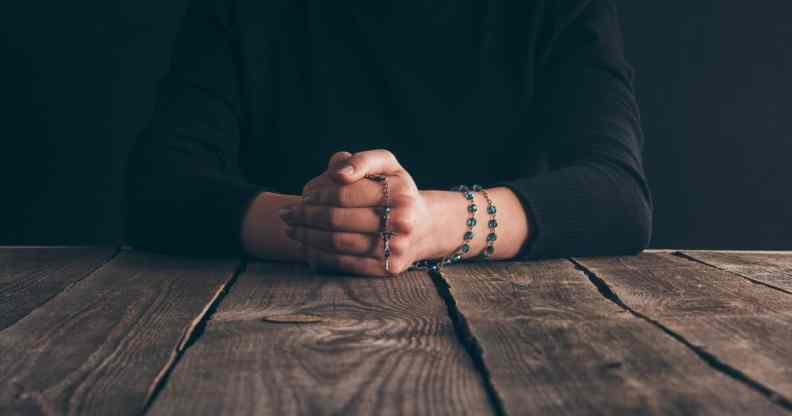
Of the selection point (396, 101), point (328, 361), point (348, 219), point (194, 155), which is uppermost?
point (396, 101)

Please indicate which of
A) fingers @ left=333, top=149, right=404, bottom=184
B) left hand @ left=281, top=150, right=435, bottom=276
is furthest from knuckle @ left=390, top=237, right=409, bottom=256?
fingers @ left=333, top=149, right=404, bottom=184

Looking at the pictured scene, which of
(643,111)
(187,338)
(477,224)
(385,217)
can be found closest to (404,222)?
(385,217)

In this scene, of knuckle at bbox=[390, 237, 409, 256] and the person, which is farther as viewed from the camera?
the person

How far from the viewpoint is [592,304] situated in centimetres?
79

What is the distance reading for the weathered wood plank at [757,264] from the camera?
0.97 meters

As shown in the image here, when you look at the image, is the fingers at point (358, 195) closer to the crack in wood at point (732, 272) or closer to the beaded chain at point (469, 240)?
the beaded chain at point (469, 240)

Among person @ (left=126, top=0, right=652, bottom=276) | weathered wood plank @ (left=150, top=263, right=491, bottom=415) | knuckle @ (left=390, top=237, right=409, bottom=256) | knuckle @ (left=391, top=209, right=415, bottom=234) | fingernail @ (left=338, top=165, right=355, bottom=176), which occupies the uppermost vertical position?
person @ (left=126, top=0, right=652, bottom=276)

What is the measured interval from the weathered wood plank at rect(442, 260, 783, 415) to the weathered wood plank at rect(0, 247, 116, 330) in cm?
45

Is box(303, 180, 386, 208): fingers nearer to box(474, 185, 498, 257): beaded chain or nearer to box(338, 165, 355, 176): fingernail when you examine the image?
box(338, 165, 355, 176): fingernail

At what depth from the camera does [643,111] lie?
1.99 meters

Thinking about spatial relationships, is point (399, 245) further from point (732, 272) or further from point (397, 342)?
point (732, 272)

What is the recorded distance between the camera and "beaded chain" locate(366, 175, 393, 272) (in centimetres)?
96

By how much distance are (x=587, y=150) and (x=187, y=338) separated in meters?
0.85

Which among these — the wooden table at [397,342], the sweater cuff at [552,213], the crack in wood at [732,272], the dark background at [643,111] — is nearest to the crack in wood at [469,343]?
the wooden table at [397,342]
